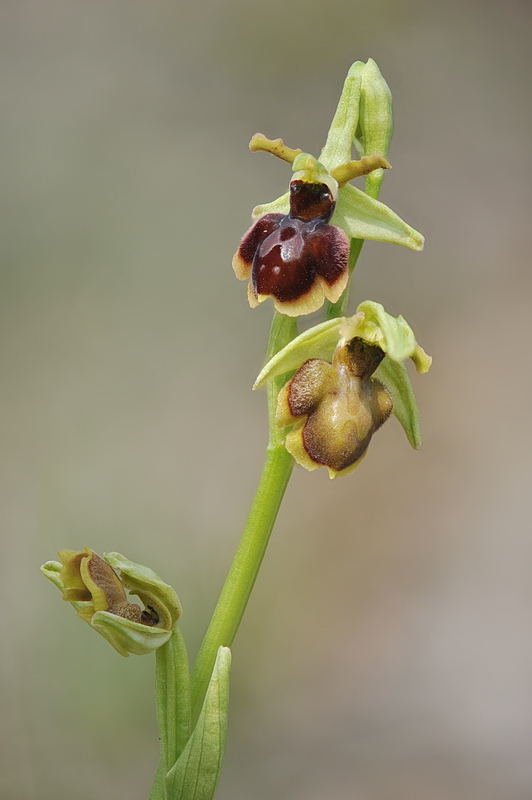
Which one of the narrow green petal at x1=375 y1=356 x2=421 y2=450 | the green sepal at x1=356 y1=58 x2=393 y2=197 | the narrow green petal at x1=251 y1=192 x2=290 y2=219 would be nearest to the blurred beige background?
the narrow green petal at x1=375 y1=356 x2=421 y2=450

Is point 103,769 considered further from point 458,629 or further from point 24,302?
point 24,302

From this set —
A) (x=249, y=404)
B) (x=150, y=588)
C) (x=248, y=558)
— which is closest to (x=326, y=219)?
(x=248, y=558)

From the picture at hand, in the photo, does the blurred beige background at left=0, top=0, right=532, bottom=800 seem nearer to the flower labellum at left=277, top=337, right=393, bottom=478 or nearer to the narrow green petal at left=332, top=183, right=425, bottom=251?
the flower labellum at left=277, top=337, right=393, bottom=478

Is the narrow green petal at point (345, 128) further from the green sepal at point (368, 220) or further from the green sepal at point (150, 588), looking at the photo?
the green sepal at point (150, 588)

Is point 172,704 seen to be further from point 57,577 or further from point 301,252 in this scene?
point 301,252

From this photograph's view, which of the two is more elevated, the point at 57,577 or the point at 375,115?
the point at 375,115

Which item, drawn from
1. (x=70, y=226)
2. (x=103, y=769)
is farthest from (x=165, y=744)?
(x=70, y=226)

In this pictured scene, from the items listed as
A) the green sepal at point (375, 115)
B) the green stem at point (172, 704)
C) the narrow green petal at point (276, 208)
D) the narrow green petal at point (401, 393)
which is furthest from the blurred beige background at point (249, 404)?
the green sepal at point (375, 115)
